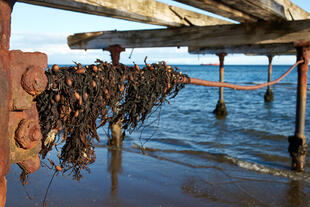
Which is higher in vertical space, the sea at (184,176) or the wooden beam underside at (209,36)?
the wooden beam underside at (209,36)

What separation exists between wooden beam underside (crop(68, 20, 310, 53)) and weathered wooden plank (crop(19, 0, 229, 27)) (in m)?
0.30

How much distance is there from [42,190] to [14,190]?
15.3 inches

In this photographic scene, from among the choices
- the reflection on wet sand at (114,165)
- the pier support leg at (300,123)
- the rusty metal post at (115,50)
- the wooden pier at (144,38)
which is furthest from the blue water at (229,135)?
the rusty metal post at (115,50)

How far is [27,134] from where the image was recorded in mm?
1021

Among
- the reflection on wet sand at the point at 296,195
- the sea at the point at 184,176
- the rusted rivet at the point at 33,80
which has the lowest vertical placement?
the reflection on wet sand at the point at 296,195

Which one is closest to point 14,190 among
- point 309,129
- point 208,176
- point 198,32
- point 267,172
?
point 208,176

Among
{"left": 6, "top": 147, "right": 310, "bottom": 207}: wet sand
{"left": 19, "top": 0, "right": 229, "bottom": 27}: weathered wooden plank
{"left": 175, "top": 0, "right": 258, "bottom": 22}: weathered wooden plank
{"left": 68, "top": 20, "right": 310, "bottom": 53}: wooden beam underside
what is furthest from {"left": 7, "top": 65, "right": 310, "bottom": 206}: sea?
{"left": 68, "top": 20, "right": 310, "bottom": 53}: wooden beam underside

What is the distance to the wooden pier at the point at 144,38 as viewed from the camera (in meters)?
0.98

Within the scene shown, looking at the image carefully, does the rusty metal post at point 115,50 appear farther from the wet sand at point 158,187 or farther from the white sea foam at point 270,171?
the white sea foam at point 270,171

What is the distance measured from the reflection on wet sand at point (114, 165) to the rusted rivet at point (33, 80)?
3.55 m

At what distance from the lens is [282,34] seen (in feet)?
15.3

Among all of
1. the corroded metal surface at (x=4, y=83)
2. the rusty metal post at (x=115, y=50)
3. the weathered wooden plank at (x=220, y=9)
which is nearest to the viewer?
the corroded metal surface at (x=4, y=83)

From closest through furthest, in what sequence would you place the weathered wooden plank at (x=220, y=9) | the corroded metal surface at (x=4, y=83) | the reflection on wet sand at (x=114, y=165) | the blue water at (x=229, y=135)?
the corroded metal surface at (x=4, y=83), the weathered wooden plank at (x=220, y=9), the reflection on wet sand at (x=114, y=165), the blue water at (x=229, y=135)

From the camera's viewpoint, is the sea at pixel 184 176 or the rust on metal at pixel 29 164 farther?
the sea at pixel 184 176
